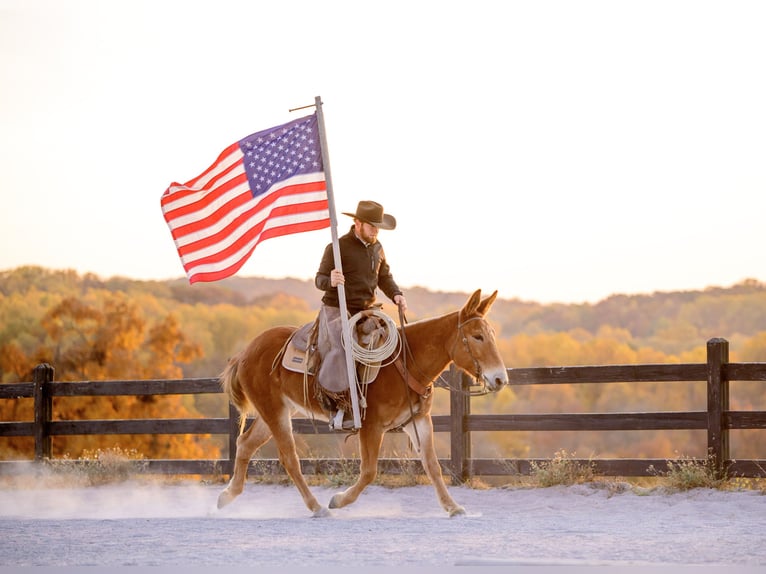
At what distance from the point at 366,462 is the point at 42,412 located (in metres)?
7.19

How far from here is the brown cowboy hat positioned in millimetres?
9938

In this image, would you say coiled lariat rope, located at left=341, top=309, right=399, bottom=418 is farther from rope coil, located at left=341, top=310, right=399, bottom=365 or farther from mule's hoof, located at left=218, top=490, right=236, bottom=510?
mule's hoof, located at left=218, top=490, right=236, bottom=510

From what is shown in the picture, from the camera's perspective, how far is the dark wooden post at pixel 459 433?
12688 millimetres

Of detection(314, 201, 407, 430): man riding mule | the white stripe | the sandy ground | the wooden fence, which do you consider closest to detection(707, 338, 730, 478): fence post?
the wooden fence

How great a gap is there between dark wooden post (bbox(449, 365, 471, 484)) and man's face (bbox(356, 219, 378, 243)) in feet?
9.98

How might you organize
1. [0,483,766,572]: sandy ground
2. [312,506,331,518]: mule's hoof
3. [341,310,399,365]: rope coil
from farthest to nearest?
[312,506,331,518]: mule's hoof → [341,310,399,365]: rope coil → [0,483,766,572]: sandy ground

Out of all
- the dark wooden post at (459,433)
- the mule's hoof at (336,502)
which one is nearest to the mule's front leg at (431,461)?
the mule's hoof at (336,502)

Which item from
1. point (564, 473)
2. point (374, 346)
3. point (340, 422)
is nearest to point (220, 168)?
point (374, 346)

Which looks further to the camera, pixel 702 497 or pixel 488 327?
pixel 702 497

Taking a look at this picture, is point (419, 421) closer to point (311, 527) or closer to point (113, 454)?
point (311, 527)

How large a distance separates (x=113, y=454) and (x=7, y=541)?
22.1 ft

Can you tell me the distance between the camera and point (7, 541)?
8523 mm

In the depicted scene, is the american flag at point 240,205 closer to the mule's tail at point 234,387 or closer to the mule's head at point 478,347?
the mule's tail at point 234,387

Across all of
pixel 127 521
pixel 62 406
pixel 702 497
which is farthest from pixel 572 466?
pixel 62 406
